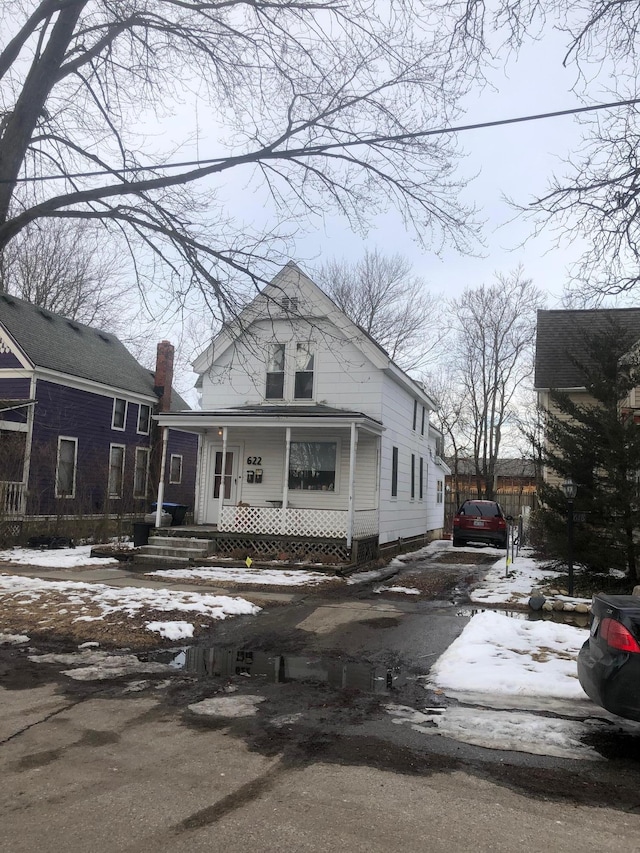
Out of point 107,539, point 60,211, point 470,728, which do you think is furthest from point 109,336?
point 470,728

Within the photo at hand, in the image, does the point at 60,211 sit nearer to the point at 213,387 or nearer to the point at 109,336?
the point at 213,387

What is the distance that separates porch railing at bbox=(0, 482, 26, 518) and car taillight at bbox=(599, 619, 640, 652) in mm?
15455

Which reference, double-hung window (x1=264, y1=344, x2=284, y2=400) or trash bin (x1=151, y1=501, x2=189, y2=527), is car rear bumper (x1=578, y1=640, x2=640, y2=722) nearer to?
double-hung window (x1=264, y1=344, x2=284, y2=400)

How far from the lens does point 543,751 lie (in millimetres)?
4395

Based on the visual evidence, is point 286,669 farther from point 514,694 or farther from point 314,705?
point 514,694

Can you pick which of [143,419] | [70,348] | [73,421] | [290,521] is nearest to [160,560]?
[290,521]

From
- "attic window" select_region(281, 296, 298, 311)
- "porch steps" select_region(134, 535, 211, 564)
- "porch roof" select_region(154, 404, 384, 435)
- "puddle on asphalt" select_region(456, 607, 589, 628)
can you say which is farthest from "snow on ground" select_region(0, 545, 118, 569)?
"puddle on asphalt" select_region(456, 607, 589, 628)

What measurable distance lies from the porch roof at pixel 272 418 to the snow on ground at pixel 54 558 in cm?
387

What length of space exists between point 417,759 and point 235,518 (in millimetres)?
11794

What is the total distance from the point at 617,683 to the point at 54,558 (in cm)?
1339

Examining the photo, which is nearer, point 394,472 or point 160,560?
point 160,560

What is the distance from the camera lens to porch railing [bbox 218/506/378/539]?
49.6 ft

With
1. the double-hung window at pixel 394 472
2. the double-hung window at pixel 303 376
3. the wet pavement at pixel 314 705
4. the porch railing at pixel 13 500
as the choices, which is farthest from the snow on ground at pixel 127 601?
the double-hung window at pixel 394 472

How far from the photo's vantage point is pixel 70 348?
875 inches
